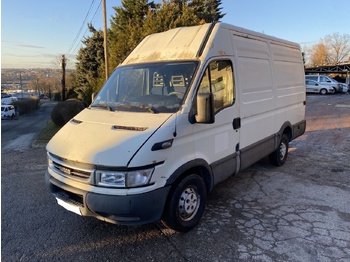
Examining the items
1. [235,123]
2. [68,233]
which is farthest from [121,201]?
[235,123]

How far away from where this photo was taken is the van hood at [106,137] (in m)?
2.79

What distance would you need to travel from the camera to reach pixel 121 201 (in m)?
2.80

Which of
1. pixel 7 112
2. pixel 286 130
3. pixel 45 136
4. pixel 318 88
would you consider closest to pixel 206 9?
pixel 318 88

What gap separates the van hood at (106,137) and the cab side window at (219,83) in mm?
806

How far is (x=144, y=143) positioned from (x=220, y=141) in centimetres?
143

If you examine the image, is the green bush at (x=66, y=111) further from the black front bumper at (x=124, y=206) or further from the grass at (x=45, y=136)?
the black front bumper at (x=124, y=206)

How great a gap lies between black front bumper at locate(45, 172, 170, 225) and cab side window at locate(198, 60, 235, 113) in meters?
1.41

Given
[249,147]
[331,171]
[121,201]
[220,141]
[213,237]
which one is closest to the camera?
[121,201]

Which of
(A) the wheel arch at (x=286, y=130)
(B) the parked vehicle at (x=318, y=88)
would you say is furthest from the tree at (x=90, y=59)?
(A) the wheel arch at (x=286, y=130)

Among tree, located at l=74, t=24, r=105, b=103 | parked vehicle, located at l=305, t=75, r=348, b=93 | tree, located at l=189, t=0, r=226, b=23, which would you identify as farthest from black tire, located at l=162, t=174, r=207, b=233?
parked vehicle, located at l=305, t=75, r=348, b=93

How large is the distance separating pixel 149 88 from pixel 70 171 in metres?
1.47

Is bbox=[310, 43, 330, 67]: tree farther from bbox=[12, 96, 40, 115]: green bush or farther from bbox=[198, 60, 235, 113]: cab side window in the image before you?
bbox=[198, 60, 235, 113]: cab side window

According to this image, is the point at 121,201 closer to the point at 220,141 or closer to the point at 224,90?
the point at 220,141

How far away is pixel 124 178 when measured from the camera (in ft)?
9.12
